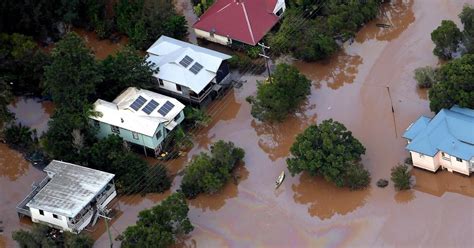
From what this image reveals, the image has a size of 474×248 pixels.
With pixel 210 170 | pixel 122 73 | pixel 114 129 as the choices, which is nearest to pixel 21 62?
pixel 122 73

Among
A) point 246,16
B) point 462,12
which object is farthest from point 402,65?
point 246,16

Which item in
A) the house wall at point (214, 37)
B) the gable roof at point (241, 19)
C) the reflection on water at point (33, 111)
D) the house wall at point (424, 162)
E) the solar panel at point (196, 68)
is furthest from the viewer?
the house wall at point (214, 37)

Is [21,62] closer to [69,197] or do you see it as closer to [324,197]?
[69,197]

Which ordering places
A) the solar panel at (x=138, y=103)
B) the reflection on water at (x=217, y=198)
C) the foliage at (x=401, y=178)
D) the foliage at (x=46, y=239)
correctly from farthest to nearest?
the solar panel at (x=138, y=103) < the reflection on water at (x=217, y=198) < the foliage at (x=401, y=178) < the foliage at (x=46, y=239)

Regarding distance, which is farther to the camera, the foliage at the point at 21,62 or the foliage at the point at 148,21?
the foliage at the point at 148,21

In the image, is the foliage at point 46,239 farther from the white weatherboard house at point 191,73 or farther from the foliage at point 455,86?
the foliage at point 455,86

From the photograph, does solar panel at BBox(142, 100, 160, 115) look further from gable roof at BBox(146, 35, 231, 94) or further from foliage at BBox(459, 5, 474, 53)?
foliage at BBox(459, 5, 474, 53)

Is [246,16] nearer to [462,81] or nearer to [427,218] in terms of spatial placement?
[462,81]

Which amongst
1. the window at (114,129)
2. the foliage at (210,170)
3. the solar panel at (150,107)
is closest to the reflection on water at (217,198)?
the foliage at (210,170)
